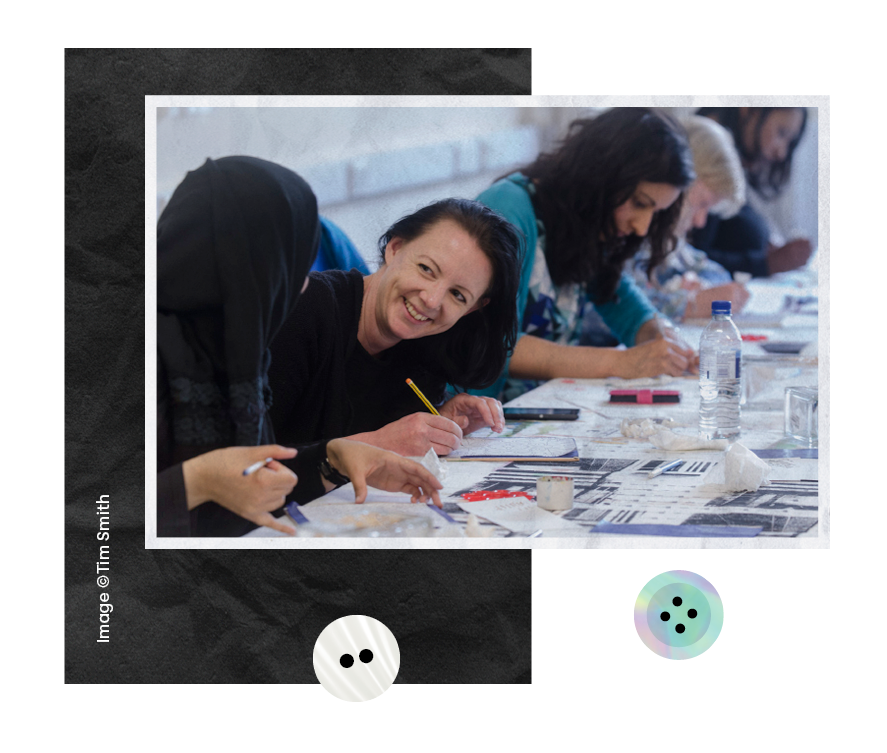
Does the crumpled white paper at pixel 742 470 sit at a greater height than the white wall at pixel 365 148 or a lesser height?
lesser

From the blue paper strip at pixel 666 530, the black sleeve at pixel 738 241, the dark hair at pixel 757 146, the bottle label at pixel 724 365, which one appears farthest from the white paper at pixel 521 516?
the dark hair at pixel 757 146

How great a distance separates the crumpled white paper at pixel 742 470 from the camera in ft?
4.32

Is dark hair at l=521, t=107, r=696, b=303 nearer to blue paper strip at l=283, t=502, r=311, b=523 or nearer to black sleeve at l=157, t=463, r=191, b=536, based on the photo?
blue paper strip at l=283, t=502, r=311, b=523

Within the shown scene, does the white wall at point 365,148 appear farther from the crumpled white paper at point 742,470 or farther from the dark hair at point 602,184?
the crumpled white paper at point 742,470

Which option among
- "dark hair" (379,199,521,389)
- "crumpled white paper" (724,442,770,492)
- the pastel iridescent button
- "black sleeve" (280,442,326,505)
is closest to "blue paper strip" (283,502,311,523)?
"black sleeve" (280,442,326,505)

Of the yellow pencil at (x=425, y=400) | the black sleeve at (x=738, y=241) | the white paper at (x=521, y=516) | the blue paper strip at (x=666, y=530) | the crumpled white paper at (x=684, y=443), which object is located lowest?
the blue paper strip at (x=666, y=530)

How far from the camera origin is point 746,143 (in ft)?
4.42

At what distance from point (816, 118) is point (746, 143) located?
0.13m

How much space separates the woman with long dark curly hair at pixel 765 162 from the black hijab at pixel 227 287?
2.23ft

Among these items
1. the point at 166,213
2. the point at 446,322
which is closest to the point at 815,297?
the point at 446,322

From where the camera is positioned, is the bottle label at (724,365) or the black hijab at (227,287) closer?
the black hijab at (227,287)

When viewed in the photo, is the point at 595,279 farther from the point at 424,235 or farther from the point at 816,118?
the point at 816,118

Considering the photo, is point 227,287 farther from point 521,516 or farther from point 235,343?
point 521,516

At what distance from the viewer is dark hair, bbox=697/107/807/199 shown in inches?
53.0
